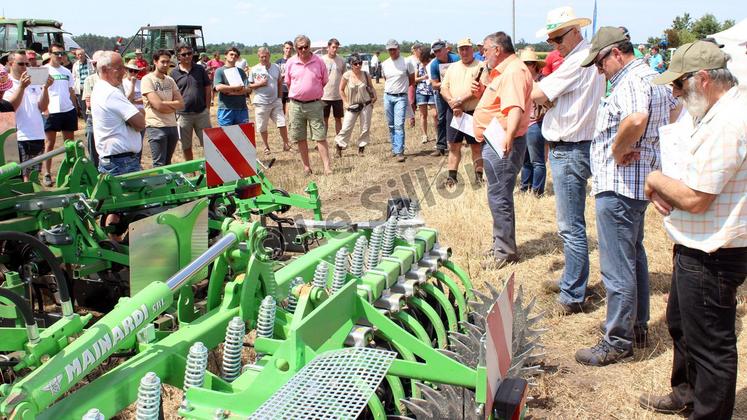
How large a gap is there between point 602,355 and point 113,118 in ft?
13.8

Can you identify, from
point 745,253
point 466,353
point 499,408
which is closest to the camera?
point 499,408

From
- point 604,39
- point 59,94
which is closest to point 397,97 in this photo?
point 59,94

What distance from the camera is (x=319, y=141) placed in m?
9.50

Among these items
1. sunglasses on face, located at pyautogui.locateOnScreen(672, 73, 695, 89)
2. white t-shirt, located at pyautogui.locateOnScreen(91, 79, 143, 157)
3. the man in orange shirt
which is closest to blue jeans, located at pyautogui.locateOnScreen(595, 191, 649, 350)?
sunglasses on face, located at pyautogui.locateOnScreen(672, 73, 695, 89)

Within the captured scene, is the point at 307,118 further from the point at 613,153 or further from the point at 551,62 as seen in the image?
the point at 613,153

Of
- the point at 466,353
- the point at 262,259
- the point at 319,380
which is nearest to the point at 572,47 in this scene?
the point at 466,353

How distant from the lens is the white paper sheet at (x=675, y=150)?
114 inches

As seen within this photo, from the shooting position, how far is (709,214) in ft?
9.38

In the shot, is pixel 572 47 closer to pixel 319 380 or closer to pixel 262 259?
pixel 262 259

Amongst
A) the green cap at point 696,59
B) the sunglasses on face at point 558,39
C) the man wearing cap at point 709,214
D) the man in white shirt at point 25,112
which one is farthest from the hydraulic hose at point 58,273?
the man in white shirt at point 25,112

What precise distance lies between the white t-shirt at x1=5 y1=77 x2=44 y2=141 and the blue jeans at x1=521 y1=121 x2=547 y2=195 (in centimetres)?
553

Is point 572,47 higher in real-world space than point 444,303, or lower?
higher

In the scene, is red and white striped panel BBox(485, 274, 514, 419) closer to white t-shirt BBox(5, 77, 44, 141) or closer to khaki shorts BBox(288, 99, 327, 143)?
white t-shirt BBox(5, 77, 44, 141)

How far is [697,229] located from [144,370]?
7.57 ft
